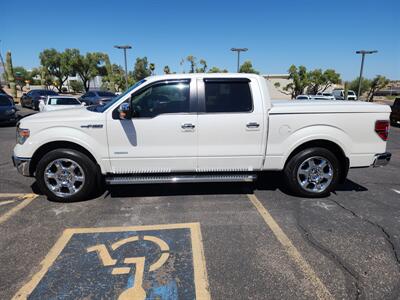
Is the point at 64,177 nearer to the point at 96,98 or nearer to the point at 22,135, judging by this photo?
the point at 22,135

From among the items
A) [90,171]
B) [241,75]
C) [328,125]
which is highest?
[241,75]

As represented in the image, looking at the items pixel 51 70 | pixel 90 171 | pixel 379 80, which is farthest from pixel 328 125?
pixel 51 70

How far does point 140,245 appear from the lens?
3197 millimetres

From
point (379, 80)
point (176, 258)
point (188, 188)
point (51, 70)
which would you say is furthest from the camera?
point (51, 70)

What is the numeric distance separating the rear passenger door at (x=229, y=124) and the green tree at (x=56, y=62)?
58.9 meters

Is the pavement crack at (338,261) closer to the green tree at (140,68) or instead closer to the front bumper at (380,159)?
the front bumper at (380,159)

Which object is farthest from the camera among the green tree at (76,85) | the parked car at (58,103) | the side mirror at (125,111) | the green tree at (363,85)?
the green tree at (76,85)

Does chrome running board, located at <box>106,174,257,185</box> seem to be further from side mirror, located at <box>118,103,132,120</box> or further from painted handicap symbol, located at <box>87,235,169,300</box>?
painted handicap symbol, located at <box>87,235,169,300</box>

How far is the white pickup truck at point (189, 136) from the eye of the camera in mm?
4152

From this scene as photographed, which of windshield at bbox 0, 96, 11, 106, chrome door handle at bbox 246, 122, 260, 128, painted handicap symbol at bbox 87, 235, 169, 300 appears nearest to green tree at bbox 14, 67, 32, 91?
windshield at bbox 0, 96, 11, 106

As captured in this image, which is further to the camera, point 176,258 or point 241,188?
point 241,188

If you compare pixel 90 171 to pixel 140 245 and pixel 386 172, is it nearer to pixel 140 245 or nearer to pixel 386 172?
pixel 140 245

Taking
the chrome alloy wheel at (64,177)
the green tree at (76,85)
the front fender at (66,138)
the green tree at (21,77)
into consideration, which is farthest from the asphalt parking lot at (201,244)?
the green tree at (76,85)

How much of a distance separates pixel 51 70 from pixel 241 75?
65078 millimetres
